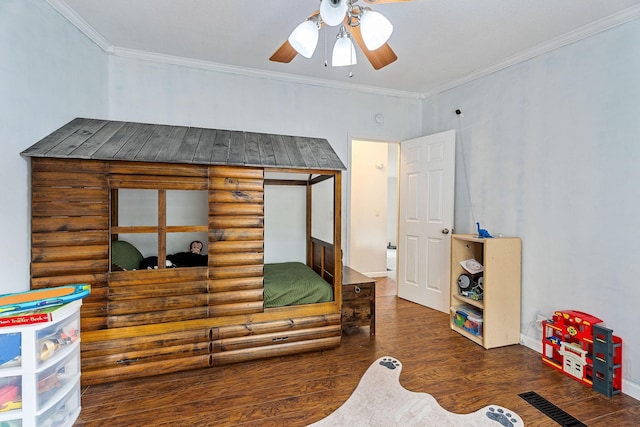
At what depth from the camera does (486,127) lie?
11.6 feet

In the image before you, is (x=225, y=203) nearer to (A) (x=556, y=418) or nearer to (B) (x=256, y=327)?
(B) (x=256, y=327)

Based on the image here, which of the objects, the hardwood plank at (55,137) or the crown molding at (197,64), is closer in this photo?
the hardwood plank at (55,137)

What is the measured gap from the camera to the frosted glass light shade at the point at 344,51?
199 cm

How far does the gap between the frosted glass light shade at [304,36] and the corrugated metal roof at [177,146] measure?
1.02 metres

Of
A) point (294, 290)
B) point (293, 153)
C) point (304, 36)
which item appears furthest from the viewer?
point (293, 153)

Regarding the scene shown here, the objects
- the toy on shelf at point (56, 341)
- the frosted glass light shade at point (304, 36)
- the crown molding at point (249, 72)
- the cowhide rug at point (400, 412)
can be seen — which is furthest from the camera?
the crown molding at point (249, 72)

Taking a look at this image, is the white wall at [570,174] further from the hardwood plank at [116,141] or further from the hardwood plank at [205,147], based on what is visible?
the hardwood plank at [116,141]

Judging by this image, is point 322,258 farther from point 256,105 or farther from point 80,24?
point 80,24

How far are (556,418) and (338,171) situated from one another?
7.70ft

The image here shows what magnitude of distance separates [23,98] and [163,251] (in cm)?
137

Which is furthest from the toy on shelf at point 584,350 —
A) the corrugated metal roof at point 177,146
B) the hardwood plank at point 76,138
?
the hardwood plank at point 76,138

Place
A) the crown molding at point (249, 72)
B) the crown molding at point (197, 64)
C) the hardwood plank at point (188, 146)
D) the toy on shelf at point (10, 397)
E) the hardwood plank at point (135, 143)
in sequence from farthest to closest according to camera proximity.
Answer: the crown molding at point (249, 72), the crown molding at point (197, 64), the hardwood plank at point (188, 146), the hardwood plank at point (135, 143), the toy on shelf at point (10, 397)

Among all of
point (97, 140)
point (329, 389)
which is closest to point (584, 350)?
point (329, 389)

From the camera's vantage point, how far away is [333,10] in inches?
65.6
